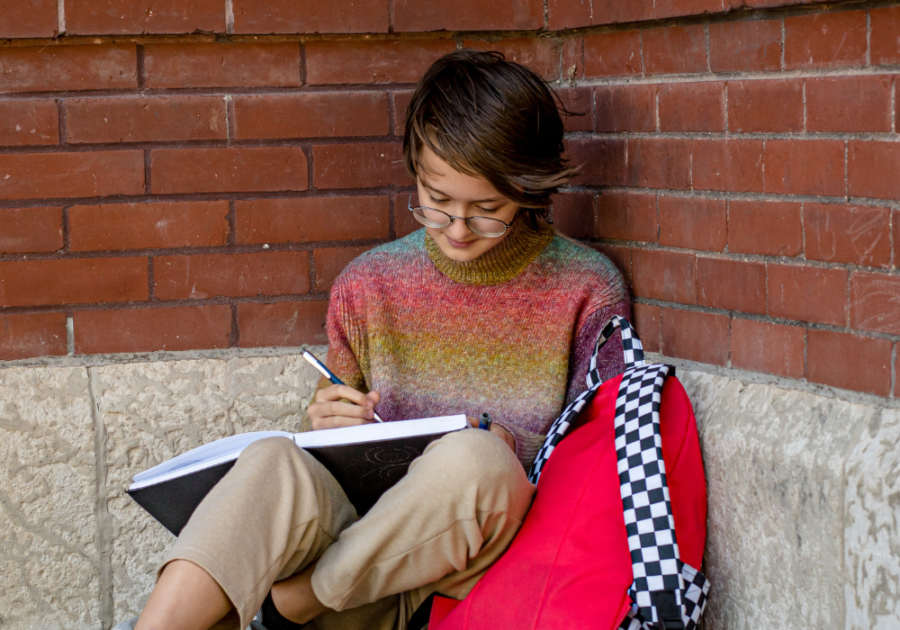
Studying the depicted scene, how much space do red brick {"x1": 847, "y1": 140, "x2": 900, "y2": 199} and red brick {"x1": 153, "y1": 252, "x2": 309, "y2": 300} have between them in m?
1.31

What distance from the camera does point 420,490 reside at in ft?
5.11

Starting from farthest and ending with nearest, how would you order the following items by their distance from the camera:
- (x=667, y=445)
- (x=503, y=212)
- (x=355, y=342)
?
(x=355, y=342), (x=503, y=212), (x=667, y=445)

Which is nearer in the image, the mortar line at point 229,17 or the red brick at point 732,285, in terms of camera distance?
the red brick at point 732,285

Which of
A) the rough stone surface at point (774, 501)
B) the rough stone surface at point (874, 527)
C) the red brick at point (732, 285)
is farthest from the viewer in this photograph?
the red brick at point (732, 285)

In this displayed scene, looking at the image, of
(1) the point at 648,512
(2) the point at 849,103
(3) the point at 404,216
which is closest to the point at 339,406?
(3) the point at 404,216

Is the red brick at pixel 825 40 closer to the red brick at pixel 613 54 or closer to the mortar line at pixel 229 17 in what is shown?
the red brick at pixel 613 54

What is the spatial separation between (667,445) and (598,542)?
23 cm

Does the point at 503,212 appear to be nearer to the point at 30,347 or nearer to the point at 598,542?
the point at 598,542

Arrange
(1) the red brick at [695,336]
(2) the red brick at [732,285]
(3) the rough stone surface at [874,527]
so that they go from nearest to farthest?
(3) the rough stone surface at [874,527] → (2) the red brick at [732,285] → (1) the red brick at [695,336]

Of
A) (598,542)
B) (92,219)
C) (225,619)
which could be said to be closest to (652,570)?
(598,542)

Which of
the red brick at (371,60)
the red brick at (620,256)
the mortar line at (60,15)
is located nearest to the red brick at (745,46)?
the red brick at (620,256)

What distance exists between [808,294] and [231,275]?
137cm

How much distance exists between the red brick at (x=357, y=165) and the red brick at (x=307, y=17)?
0.94 feet

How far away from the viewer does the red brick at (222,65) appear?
2.11 metres
